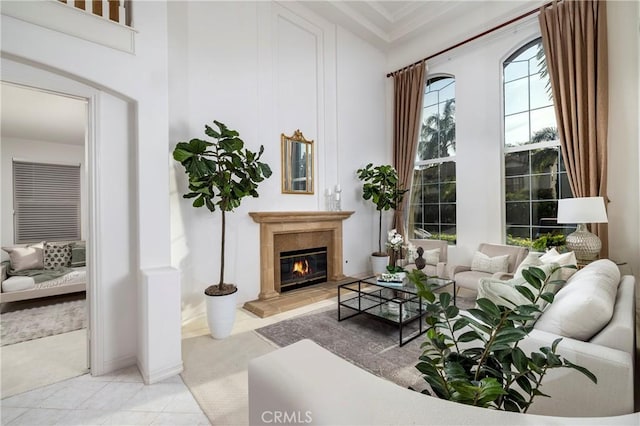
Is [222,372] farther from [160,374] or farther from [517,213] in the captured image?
[517,213]

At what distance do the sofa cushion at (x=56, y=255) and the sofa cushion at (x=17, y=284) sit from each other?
54 cm

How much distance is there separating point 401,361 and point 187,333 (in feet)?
7.00

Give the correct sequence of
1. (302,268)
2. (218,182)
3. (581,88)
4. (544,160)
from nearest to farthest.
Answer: (218,182) < (581,88) < (544,160) < (302,268)

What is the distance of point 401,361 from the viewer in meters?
2.34

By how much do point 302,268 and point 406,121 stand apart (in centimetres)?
332

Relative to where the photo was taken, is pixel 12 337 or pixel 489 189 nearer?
pixel 12 337

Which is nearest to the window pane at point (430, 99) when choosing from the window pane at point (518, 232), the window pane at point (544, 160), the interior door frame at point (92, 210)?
the window pane at point (544, 160)

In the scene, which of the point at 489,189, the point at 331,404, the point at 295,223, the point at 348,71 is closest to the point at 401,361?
the point at 331,404

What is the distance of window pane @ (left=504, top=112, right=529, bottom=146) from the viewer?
416 cm

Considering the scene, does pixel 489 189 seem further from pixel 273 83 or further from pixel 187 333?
pixel 187 333

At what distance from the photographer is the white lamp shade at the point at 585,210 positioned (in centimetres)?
296

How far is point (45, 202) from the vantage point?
15.1 ft

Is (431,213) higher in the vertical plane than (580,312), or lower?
higher

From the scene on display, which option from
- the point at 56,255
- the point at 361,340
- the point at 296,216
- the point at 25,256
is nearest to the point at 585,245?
the point at 361,340
